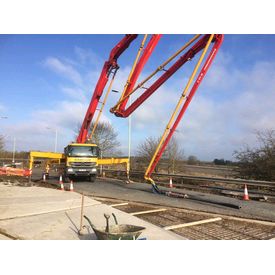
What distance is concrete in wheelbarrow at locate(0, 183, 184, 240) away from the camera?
7.08 m

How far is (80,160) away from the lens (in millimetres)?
20250

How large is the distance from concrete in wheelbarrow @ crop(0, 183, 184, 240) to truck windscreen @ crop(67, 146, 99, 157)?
722 centimetres

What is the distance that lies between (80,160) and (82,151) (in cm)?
61

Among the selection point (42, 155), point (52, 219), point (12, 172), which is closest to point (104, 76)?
point (42, 155)

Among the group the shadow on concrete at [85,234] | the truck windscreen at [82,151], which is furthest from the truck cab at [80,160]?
the shadow on concrete at [85,234]

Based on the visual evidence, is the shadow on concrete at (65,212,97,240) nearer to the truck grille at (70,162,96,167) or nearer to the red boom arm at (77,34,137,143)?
the truck grille at (70,162,96,167)

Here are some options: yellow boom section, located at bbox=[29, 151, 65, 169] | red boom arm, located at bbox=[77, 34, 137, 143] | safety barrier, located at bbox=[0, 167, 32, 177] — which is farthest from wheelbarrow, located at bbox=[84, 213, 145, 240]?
safety barrier, located at bbox=[0, 167, 32, 177]

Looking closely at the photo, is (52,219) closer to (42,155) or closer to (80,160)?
(80,160)

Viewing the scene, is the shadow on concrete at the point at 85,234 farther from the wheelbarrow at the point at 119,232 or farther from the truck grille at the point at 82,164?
the truck grille at the point at 82,164
